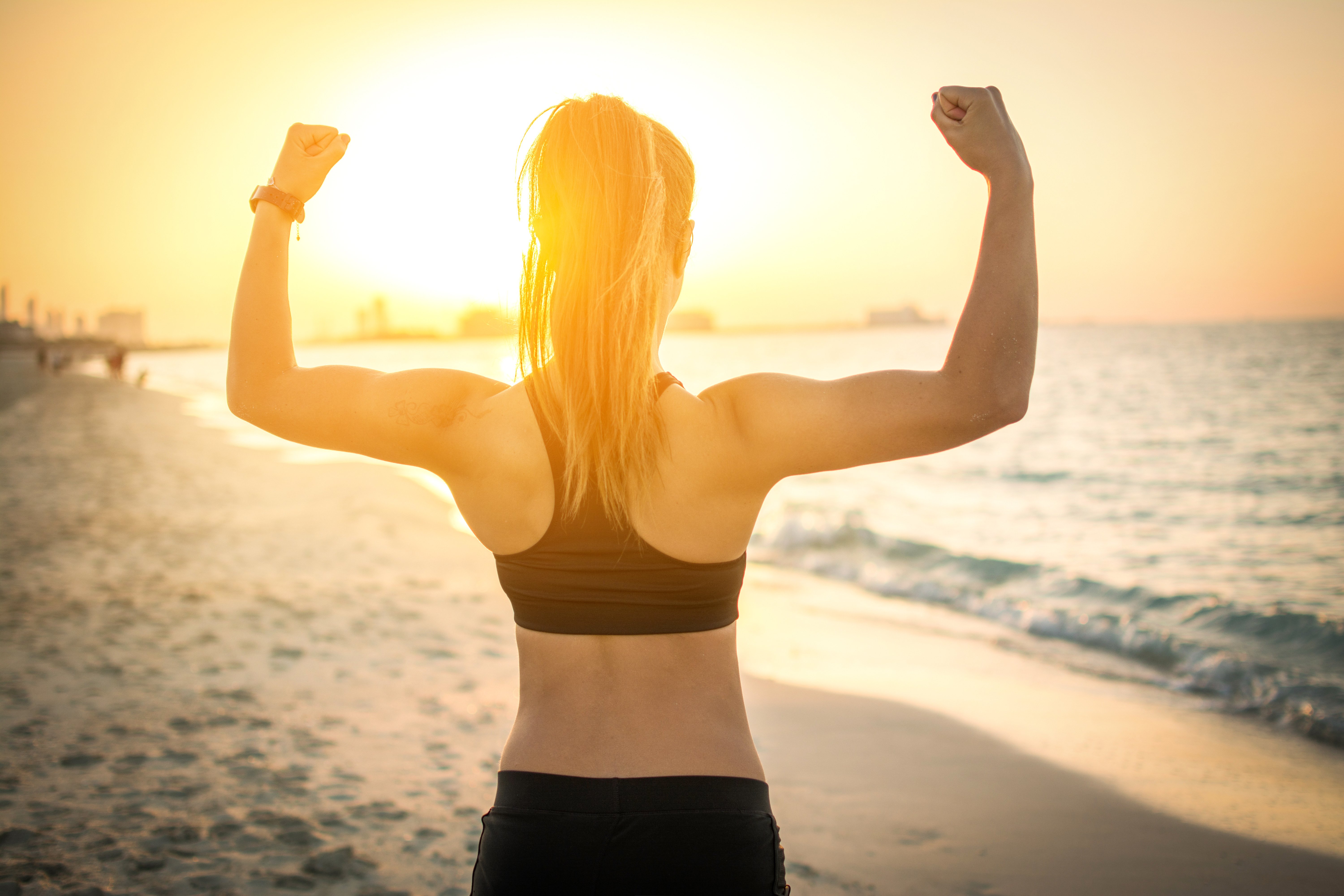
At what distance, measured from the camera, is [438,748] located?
15.1 feet

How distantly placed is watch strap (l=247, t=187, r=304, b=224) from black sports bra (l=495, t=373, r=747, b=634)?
1.77 feet

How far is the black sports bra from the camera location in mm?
1377

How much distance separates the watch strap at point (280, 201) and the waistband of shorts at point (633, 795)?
43.2 inches

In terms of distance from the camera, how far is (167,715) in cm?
470

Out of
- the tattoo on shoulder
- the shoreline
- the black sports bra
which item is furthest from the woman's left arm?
the shoreline

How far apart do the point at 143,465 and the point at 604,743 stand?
702 inches

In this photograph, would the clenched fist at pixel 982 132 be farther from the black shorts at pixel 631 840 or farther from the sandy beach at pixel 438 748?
the sandy beach at pixel 438 748

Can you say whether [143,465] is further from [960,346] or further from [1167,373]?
[1167,373]

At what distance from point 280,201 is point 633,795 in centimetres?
121

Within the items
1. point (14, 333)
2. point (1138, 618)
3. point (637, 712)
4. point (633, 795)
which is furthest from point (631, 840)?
point (14, 333)

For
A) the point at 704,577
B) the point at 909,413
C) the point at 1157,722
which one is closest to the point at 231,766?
the point at 704,577

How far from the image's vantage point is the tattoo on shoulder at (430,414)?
1382 millimetres

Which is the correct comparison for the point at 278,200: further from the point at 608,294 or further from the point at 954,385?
the point at 954,385

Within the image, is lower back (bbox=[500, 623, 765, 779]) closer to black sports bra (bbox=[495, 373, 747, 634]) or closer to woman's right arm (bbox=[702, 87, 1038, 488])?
black sports bra (bbox=[495, 373, 747, 634])
